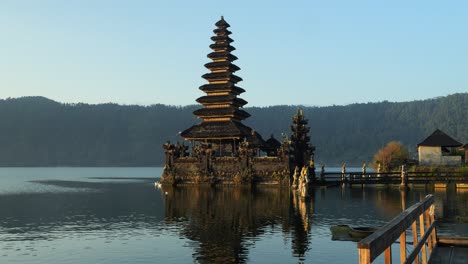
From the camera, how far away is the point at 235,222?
27.5 metres

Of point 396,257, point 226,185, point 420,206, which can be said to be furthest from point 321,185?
point 420,206

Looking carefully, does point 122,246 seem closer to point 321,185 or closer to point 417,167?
point 321,185

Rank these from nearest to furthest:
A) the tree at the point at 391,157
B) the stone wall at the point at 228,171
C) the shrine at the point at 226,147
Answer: the stone wall at the point at 228,171 < the shrine at the point at 226,147 < the tree at the point at 391,157

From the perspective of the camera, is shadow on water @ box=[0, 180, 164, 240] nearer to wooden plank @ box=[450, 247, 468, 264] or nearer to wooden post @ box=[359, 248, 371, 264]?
wooden plank @ box=[450, 247, 468, 264]

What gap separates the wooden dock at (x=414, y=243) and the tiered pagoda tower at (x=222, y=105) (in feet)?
166

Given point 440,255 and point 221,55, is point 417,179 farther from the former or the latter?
point 440,255

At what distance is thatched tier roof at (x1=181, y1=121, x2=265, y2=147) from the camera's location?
6241cm

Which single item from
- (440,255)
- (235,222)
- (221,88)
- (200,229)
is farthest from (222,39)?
(440,255)

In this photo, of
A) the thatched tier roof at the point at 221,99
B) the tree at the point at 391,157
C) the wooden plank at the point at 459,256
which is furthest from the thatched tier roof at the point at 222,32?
the wooden plank at the point at 459,256

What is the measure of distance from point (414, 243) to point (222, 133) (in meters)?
54.5

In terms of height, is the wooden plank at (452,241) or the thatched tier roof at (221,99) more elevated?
the thatched tier roof at (221,99)

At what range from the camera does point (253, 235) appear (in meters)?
22.9

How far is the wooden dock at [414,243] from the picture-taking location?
5.41 meters

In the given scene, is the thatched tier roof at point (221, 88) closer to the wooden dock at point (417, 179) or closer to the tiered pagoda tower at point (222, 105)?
the tiered pagoda tower at point (222, 105)
